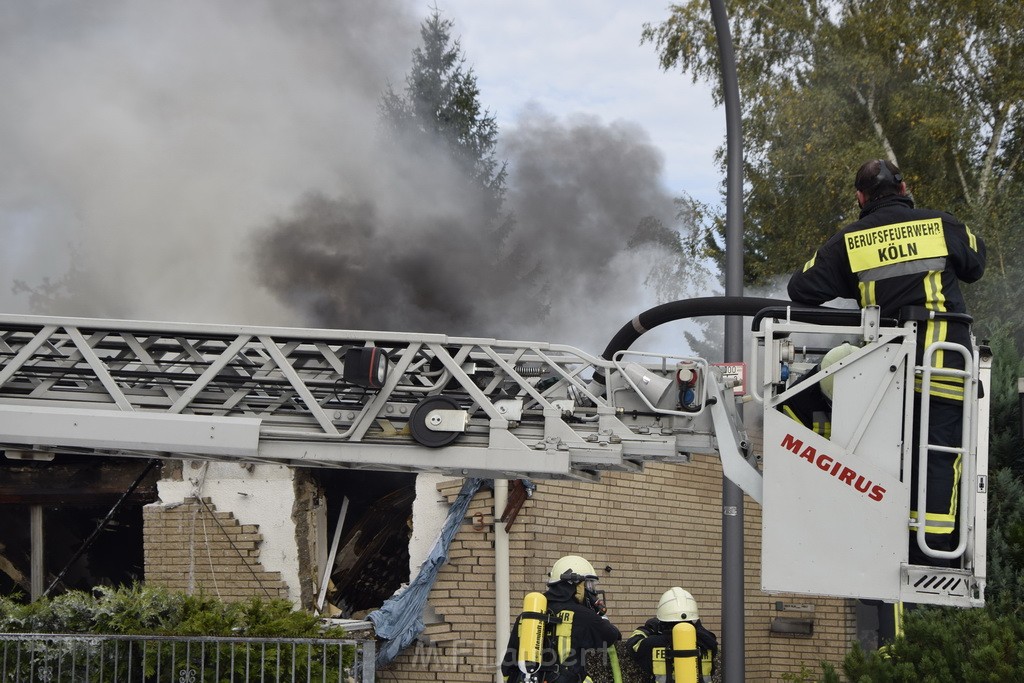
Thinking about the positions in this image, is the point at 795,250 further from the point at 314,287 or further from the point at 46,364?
the point at 46,364

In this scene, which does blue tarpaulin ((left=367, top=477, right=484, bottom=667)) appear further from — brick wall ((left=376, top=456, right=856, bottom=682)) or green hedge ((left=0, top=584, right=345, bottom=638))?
green hedge ((left=0, top=584, right=345, bottom=638))

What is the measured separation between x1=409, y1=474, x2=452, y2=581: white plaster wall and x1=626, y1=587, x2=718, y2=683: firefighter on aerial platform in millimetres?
2283

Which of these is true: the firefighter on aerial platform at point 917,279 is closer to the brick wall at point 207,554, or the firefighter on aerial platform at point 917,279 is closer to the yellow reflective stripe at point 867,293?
the yellow reflective stripe at point 867,293

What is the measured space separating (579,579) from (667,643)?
64 cm

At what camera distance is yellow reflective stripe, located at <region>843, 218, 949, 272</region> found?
4.12 meters

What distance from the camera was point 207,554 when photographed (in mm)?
8836

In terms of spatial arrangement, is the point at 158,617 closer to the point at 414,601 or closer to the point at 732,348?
the point at 414,601

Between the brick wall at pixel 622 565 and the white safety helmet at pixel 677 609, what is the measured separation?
1.81 m

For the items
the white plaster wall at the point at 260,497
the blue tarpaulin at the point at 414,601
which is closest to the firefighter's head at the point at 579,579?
the blue tarpaulin at the point at 414,601

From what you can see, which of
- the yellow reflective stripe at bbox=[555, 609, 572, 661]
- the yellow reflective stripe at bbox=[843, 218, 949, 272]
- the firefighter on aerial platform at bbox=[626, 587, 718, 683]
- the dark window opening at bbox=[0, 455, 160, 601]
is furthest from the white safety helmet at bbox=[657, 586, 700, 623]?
the dark window opening at bbox=[0, 455, 160, 601]

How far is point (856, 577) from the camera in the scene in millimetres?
3910

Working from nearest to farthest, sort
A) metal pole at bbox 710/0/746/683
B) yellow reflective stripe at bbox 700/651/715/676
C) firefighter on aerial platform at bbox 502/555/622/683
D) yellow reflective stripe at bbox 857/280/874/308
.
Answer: yellow reflective stripe at bbox 857/280/874/308, firefighter on aerial platform at bbox 502/555/622/683, yellow reflective stripe at bbox 700/651/715/676, metal pole at bbox 710/0/746/683

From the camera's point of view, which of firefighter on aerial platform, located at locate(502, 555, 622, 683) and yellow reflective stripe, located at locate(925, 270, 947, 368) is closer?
yellow reflective stripe, located at locate(925, 270, 947, 368)

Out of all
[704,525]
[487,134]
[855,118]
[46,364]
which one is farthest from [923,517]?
[855,118]
